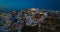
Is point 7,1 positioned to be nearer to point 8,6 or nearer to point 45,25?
point 8,6

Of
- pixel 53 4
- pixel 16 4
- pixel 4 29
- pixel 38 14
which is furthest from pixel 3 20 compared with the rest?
pixel 53 4

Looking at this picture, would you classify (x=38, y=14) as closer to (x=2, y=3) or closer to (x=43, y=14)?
(x=43, y=14)

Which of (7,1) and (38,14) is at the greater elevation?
(7,1)

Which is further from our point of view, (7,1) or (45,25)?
(7,1)

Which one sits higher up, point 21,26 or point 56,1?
point 56,1

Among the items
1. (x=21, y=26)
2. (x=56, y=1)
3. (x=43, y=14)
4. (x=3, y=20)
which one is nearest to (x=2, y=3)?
(x=3, y=20)

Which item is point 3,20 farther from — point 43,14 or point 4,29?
point 43,14

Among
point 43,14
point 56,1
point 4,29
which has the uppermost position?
point 56,1

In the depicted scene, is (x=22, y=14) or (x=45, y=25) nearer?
(x=45, y=25)
